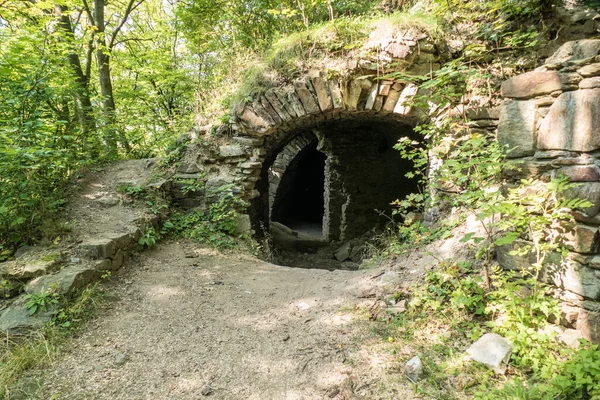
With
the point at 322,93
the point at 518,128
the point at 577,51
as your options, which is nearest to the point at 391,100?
the point at 322,93

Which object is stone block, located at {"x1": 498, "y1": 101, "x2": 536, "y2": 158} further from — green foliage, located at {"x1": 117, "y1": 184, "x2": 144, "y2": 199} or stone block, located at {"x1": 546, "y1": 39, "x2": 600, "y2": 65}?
green foliage, located at {"x1": 117, "y1": 184, "x2": 144, "y2": 199}

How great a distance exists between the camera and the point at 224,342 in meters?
2.41

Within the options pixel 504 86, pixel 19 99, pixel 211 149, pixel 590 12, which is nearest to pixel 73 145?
pixel 19 99

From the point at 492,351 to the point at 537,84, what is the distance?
1.70 m

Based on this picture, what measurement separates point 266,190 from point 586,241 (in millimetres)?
4768

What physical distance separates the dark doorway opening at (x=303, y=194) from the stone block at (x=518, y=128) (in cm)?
778

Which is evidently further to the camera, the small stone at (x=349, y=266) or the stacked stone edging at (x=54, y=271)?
the small stone at (x=349, y=266)

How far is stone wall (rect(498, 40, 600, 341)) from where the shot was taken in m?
1.78

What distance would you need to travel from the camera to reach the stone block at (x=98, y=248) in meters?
3.16

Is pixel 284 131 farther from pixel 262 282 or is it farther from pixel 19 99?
pixel 19 99

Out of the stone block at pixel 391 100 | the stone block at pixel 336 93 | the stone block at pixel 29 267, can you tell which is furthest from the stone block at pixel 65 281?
the stone block at pixel 391 100

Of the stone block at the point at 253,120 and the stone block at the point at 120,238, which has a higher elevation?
the stone block at the point at 253,120

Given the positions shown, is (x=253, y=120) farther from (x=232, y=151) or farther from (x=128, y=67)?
(x=128, y=67)

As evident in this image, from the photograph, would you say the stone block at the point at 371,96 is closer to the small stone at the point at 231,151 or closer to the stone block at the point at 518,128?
the small stone at the point at 231,151
